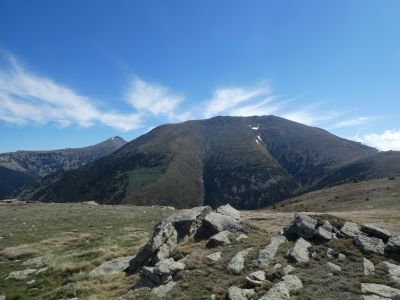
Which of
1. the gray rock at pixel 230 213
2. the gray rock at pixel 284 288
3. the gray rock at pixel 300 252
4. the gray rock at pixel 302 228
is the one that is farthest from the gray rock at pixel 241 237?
the gray rock at pixel 284 288

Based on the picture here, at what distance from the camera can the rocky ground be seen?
18734mm

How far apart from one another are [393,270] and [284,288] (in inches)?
259

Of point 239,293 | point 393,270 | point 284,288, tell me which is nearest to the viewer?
point 284,288

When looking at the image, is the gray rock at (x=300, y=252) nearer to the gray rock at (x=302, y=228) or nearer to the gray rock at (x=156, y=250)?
the gray rock at (x=302, y=228)

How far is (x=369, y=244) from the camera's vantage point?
23.0 meters

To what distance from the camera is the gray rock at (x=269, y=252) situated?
21625mm

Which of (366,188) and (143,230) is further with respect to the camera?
(366,188)

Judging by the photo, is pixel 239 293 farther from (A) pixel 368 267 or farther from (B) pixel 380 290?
(A) pixel 368 267

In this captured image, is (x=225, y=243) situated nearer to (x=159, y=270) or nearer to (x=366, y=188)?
(x=159, y=270)

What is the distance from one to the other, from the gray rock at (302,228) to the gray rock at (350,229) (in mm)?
1849

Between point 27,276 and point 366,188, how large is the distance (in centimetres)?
9713

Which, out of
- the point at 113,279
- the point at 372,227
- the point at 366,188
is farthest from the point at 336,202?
the point at 113,279

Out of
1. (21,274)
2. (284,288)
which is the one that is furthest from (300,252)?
(21,274)

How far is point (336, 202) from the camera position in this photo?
9794cm
